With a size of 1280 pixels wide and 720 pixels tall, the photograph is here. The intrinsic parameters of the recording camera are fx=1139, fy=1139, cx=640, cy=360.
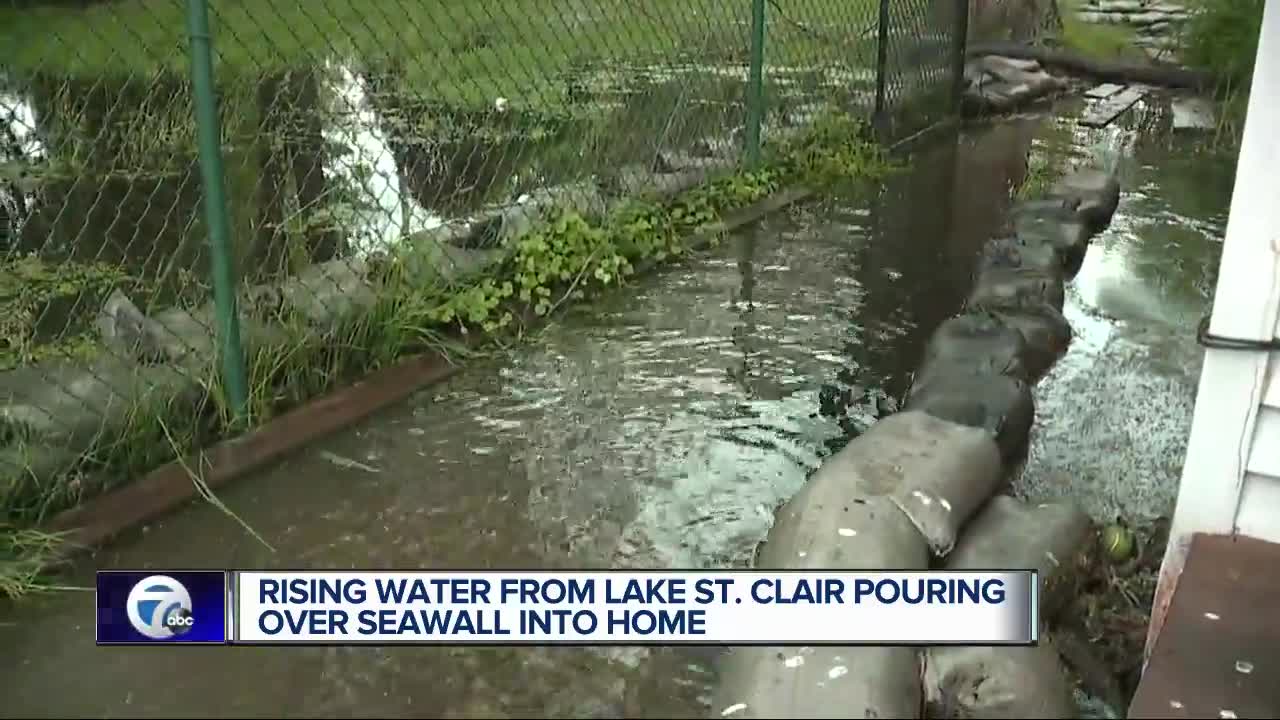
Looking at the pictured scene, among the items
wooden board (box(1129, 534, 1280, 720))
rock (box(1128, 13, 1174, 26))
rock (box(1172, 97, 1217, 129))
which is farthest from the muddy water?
rock (box(1128, 13, 1174, 26))

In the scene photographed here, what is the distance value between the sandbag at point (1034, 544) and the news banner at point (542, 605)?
0.08 metres

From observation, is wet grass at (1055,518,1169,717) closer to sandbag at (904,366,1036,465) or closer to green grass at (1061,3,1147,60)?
sandbag at (904,366,1036,465)

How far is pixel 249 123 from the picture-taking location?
6824 mm

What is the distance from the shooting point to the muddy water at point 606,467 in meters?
2.12

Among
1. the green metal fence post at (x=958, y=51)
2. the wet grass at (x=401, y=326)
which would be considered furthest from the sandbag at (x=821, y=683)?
the green metal fence post at (x=958, y=51)

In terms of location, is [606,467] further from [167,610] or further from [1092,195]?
[1092,195]

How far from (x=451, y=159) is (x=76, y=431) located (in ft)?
12.4

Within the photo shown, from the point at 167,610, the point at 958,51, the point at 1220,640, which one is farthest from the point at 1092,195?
the point at 167,610

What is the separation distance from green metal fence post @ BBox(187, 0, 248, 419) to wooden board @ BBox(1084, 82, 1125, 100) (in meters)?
9.12

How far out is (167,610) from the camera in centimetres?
224

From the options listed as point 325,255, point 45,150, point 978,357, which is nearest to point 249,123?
point 45,150

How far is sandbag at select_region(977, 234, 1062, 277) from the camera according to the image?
425 cm

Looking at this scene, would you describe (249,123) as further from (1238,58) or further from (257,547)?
(1238,58)

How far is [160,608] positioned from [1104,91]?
406 inches
